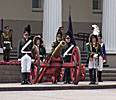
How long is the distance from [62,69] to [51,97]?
5.63 metres

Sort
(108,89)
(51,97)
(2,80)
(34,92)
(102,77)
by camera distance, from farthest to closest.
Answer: (102,77)
(2,80)
(108,89)
(34,92)
(51,97)

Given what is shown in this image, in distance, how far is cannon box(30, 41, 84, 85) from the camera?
70.2 feet

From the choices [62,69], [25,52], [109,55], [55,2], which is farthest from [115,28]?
[25,52]

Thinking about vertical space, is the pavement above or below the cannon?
below

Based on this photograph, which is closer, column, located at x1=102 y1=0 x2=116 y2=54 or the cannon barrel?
the cannon barrel

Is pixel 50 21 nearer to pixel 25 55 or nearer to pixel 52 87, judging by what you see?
pixel 25 55

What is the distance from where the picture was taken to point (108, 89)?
20.9 meters

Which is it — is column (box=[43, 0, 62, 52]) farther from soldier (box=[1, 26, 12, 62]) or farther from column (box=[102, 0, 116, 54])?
column (box=[102, 0, 116, 54])

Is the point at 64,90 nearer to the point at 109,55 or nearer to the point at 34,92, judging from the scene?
the point at 34,92

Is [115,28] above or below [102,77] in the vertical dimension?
above

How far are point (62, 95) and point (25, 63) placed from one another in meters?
3.93

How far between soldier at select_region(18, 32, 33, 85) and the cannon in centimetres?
28

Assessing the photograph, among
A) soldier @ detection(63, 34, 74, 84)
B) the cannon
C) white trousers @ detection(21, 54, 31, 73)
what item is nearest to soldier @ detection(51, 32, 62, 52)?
soldier @ detection(63, 34, 74, 84)

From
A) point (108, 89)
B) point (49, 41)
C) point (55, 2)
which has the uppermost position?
point (55, 2)
